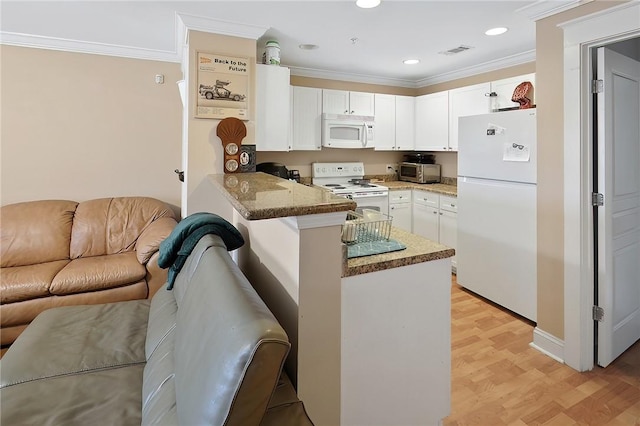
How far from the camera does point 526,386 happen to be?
213 centimetres

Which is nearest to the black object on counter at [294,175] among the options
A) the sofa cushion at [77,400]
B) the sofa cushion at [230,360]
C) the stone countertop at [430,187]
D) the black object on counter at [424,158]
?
the stone countertop at [430,187]

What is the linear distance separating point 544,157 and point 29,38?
4236 mm

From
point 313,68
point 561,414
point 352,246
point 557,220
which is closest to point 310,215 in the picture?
point 352,246

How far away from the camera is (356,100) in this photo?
14.3ft

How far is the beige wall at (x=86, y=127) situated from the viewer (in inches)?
125

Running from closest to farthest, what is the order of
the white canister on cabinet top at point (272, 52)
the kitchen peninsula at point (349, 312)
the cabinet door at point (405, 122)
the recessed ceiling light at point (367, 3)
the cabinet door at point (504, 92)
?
the kitchen peninsula at point (349, 312) < the recessed ceiling light at point (367, 3) < the white canister on cabinet top at point (272, 52) < the cabinet door at point (504, 92) < the cabinet door at point (405, 122)

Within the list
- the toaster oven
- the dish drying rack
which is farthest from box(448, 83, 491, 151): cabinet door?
the dish drying rack

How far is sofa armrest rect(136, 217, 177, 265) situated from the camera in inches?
112

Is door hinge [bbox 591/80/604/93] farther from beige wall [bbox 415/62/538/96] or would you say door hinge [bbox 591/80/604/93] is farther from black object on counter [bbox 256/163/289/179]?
black object on counter [bbox 256/163/289/179]

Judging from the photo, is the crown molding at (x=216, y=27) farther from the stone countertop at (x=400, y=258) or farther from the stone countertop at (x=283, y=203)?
the stone countertop at (x=400, y=258)

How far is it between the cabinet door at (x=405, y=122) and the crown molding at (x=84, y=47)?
8.84 ft

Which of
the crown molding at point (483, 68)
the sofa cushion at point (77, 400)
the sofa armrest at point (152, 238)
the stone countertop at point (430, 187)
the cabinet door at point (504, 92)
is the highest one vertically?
the crown molding at point (483, 68)

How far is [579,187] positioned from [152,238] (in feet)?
10.1

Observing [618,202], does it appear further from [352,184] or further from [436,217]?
[352,184]
